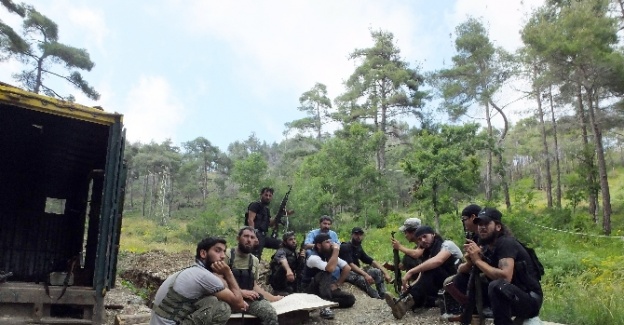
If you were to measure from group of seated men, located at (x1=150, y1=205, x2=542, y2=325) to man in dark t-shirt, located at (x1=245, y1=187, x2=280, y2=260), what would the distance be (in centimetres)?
22

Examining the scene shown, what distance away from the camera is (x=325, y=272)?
635 cm

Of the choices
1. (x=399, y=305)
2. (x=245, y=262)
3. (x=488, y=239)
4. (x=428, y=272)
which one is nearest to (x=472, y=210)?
(x=488, y=239)

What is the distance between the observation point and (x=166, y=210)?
4666 cm

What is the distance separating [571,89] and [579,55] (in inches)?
104

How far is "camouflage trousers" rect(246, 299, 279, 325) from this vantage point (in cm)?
475

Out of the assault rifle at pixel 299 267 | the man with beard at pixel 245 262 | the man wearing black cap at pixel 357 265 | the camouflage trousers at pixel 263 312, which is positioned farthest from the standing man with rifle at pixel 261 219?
the camouflage trousers at pixel 263 312

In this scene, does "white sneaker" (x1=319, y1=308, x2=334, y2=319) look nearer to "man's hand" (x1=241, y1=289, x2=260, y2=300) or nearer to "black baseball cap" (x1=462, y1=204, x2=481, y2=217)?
"man's hand" (x1=241, y1=289, x2=260, y2=300)

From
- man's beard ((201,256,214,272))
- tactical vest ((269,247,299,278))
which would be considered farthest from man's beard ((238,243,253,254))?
tactical vest ((269,247,299,278))

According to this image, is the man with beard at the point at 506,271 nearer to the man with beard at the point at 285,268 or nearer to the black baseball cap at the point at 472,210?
the black baseball cap at the point at 472,210

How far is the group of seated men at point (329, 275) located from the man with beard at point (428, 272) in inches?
0.4

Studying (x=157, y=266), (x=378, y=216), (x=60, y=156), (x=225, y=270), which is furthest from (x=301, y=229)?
(x=225, y=270)

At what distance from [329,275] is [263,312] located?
1.76m

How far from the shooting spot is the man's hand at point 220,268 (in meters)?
4.14

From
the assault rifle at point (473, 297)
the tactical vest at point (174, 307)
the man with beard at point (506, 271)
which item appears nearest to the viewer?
the tactical vest at point (174, 307)
